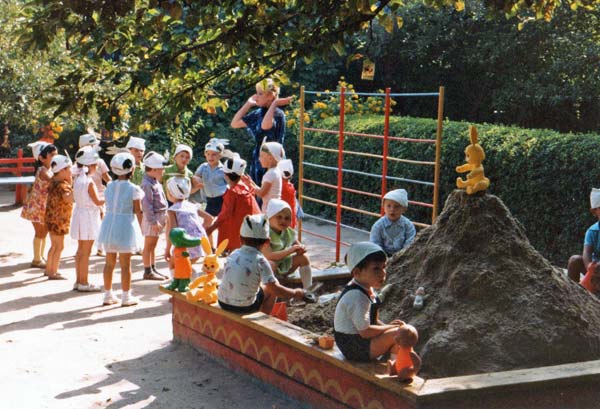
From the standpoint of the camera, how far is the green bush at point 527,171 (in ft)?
36.0

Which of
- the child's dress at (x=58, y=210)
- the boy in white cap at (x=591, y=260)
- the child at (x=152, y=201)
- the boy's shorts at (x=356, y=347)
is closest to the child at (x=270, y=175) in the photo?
the child at (x=152, y=201)

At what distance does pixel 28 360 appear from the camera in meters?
7.48

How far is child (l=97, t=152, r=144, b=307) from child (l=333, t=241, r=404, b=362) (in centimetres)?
394

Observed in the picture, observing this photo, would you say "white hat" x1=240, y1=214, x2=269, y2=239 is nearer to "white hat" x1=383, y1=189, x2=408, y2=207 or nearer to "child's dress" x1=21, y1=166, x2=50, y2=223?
"white hat" x1=383, y1=189, x2=408, y2=207

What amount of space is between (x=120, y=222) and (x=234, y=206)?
1162mm

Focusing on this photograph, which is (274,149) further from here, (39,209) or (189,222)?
Result: (39,209)

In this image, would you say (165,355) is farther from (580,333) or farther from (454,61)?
(454,61)

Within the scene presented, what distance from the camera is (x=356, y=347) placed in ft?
18.4

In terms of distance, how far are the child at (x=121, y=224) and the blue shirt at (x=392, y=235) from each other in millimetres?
2488

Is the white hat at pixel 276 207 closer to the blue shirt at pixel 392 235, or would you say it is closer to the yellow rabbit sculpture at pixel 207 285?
the yellow rabbit sculpture at pixel 207 285

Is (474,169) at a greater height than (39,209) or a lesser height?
greater

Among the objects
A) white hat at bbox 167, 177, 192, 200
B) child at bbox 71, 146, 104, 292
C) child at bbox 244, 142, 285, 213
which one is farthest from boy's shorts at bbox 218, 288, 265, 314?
child at bbox 71, 146, 104, 292

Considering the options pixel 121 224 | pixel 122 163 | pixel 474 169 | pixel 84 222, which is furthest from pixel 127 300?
pixel 474 169

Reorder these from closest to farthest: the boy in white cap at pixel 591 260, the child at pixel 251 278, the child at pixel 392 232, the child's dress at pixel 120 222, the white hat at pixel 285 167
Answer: the child at pixel 251 278, the boy in white cap at pixel 591 260, the child at pixel 392 232, the child's dress at pixel 120 222, the white hat at pixel 285 167
